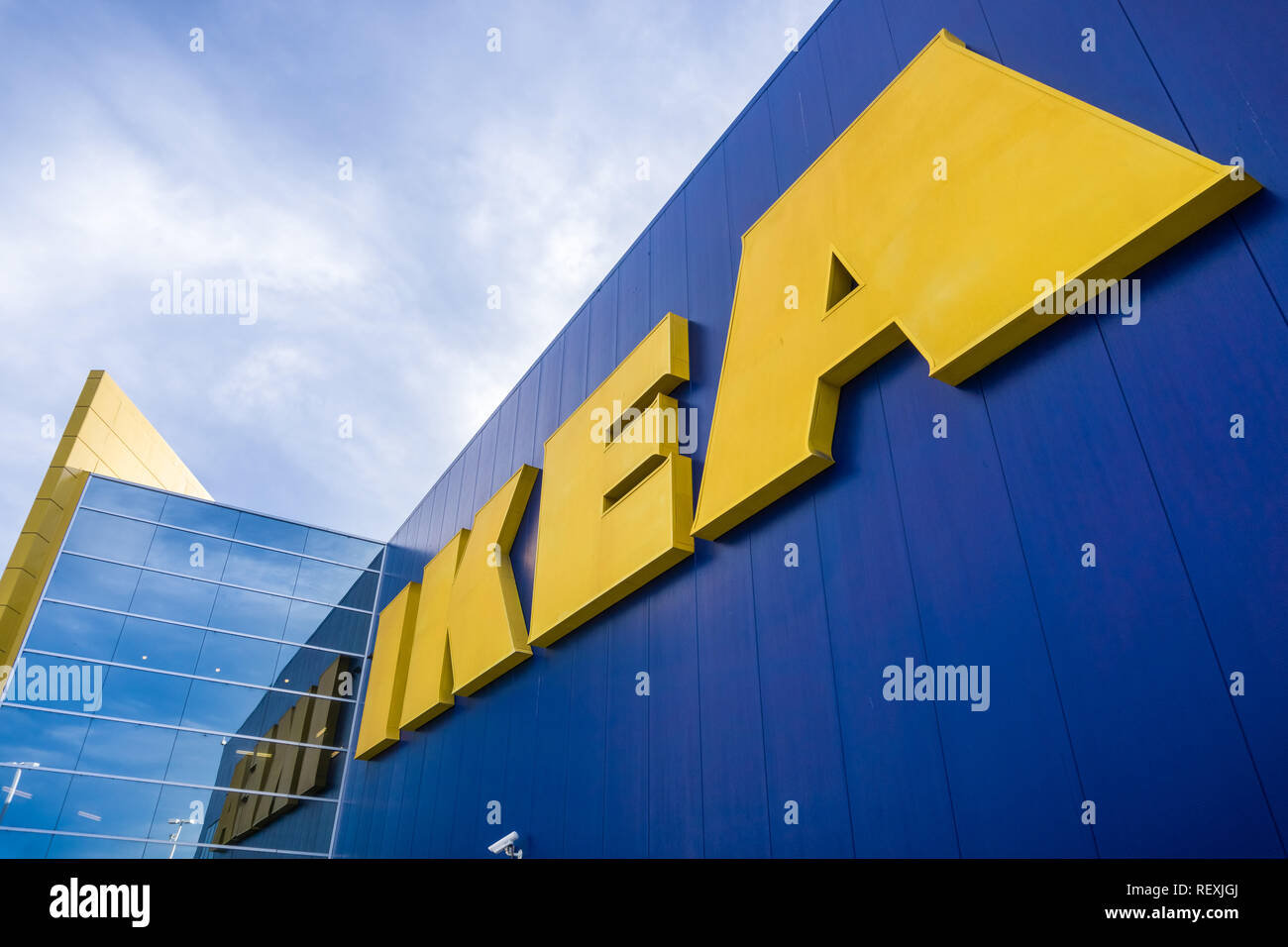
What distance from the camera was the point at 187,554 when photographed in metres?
16.1

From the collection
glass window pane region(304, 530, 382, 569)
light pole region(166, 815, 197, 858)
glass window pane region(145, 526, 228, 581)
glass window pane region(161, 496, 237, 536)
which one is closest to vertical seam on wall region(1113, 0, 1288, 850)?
light pole region(166, 815, 197, 858)

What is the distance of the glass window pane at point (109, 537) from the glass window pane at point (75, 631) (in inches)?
46.3

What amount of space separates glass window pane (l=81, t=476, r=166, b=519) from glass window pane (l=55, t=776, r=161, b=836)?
5.19 meters

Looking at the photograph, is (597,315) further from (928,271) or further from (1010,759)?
(1010,759)

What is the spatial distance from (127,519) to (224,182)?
7.04 metres

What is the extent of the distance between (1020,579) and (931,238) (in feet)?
8.36

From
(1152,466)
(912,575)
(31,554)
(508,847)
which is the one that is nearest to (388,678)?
(508,847)

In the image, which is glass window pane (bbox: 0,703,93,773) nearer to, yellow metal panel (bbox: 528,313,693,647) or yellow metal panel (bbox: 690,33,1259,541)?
yellow metal panel (bbox: 528,313,693,647)

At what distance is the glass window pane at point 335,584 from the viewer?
56.5 ft

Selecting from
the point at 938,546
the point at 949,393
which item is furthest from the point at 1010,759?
the point at 949,393

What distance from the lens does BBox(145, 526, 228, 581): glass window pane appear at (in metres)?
15.8

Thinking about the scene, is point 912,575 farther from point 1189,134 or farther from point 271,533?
point 271,533
